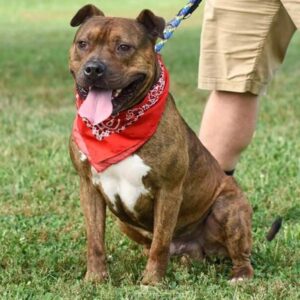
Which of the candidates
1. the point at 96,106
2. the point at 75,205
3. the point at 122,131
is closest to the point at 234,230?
the point at 122,131

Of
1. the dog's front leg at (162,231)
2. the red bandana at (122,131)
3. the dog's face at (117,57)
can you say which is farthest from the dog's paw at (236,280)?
the dog's face at (117,57)

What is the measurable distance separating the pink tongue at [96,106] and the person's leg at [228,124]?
5.35ft

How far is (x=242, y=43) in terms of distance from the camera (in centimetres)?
596

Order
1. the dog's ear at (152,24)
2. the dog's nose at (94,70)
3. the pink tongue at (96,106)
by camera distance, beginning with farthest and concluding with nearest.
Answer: the dog's ear at (152,24), the pink tongue at (96,106), the dog's nose at (94,70)

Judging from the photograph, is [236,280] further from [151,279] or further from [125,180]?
[125,180]

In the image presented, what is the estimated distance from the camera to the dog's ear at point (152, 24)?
4898 millimetres

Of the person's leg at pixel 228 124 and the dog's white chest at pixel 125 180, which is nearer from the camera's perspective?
the dog's white chest at pixel 125 180

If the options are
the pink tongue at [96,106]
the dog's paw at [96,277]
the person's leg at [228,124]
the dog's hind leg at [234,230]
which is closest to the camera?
the pink tongue at [96,106]

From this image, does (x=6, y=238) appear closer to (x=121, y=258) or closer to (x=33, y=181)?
(x=121, y=258)

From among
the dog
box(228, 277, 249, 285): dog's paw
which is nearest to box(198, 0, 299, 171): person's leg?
the dog

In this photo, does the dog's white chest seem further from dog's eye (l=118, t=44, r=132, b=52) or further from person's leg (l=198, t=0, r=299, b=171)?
person's leg (l=198, t=0, r=299, b=171)

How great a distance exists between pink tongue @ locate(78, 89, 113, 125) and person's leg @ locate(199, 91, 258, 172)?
1.63m

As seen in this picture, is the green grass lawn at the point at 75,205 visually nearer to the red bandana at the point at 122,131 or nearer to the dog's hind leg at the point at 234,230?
the dog's hind leg at the point at 234,230

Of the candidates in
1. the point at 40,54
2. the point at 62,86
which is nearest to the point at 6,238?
the point at 62,86
